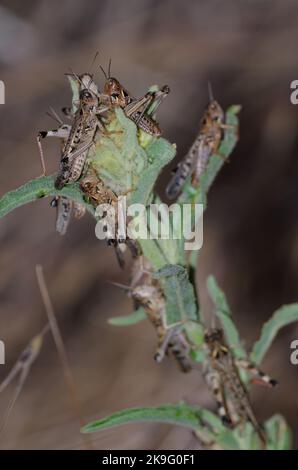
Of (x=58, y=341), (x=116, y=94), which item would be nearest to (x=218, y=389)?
(x=116, y=94)

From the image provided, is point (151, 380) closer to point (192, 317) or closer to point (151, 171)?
point (192, 317)

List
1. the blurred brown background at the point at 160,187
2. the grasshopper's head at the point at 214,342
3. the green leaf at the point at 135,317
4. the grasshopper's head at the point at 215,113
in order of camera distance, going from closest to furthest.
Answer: the grasshopper's head at the point at 214,342 → the green leaf at the point at 135,317 → the grasshopper's head at the point at 215,113 → the blurred brown background at the point at 160,187

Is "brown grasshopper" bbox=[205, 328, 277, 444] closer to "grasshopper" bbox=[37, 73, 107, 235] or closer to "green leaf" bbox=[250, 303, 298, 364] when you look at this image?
"green leaf" bbox=[250, 303, 298, 364]

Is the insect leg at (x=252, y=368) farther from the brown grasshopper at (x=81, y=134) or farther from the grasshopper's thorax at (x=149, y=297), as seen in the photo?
the brown grasshopper at (x=81, y=134)

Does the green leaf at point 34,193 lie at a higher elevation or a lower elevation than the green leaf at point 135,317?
higher

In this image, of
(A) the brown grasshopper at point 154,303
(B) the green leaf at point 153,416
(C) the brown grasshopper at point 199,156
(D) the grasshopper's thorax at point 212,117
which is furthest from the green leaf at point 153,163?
(D) the grasshopper's thorax at point 212,117

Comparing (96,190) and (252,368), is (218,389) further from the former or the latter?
(96,190)

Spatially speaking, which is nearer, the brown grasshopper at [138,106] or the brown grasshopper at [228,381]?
the brown grasshopper at [138,106]
